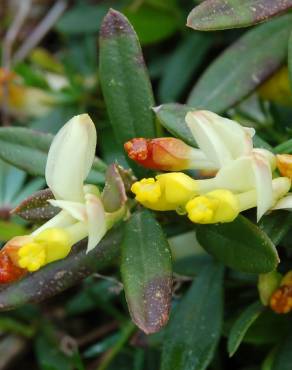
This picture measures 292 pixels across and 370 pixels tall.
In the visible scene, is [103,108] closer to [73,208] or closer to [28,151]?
[28,151]

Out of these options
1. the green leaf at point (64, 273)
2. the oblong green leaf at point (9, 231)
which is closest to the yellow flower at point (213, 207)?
the green leaf at point (64, 273)

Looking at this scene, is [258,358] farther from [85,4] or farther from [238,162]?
[85,4]

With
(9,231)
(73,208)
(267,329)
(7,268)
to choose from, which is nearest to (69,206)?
(73,208)

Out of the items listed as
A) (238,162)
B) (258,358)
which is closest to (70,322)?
(258,358)

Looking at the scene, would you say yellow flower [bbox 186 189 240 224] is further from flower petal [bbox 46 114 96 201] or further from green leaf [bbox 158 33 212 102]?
green leaf [bbox 158 33 212 102]

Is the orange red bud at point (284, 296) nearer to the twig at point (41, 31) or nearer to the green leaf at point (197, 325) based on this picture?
the green leaf at point (197, 325)
